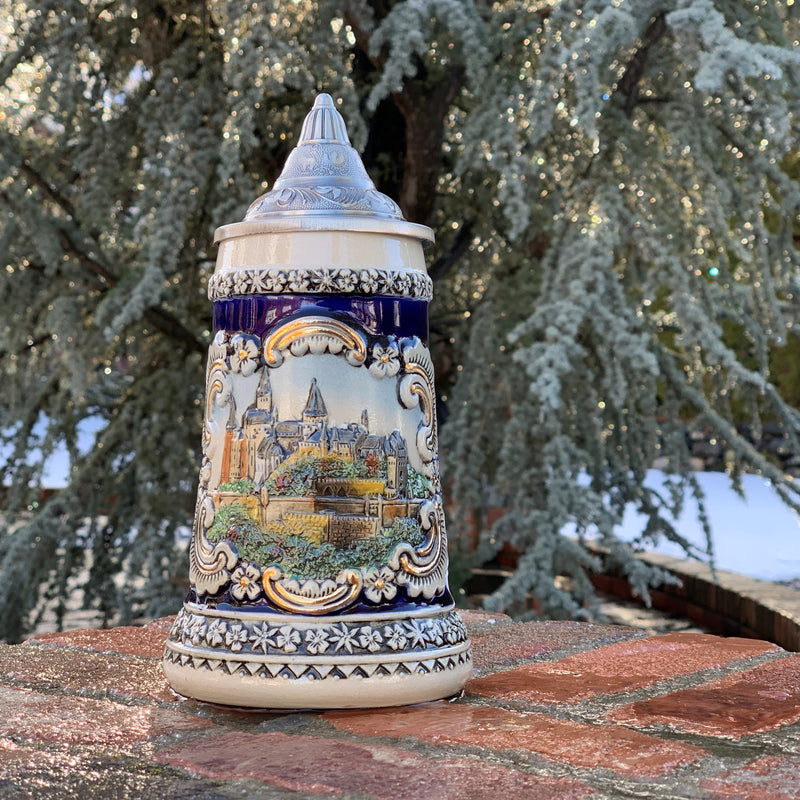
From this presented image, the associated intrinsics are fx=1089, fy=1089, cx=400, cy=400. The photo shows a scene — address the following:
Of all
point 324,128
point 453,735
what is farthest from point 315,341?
point 453,735

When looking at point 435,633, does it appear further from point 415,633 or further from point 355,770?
point 355,770

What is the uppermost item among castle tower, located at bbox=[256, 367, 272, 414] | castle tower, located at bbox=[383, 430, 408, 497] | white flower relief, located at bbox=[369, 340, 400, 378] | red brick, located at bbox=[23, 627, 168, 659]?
white flower relief, located at bbox=[369, 340, 400, 378]

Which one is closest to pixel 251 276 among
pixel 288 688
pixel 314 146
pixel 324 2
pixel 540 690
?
pixel 314 146

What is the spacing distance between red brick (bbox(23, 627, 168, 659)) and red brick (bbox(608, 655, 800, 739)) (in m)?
0.63

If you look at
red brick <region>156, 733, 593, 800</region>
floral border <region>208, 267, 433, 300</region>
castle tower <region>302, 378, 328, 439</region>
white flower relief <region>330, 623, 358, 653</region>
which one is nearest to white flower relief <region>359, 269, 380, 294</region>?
floral border <region>208, 267, 433, 300</region>

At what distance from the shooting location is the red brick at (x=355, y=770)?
2.77ft

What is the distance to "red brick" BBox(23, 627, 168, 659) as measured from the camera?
4.60 feet

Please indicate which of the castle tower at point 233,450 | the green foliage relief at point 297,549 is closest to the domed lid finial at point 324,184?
the castle tower at point 233,450

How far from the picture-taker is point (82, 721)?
3.41 ft

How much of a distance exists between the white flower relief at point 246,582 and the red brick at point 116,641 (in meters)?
0.29

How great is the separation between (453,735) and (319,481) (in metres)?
0.29

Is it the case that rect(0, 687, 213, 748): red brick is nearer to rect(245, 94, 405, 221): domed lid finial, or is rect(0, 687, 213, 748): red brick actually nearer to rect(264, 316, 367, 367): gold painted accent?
rect(264, 316, 367, 367): gold painted accent

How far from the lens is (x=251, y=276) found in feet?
3.88

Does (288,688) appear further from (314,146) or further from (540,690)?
(314,146)
